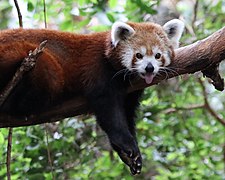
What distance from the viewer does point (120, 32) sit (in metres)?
3.82

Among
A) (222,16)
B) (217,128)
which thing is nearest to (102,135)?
(217,128)

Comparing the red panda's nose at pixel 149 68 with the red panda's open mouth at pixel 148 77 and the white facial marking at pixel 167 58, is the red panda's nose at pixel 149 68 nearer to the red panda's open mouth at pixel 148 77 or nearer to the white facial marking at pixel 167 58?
the red panda's open mouth at pixel 148 77

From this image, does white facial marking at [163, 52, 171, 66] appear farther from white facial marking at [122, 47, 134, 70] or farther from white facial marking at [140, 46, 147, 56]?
white facial marking at [122, 47, 134, 70]

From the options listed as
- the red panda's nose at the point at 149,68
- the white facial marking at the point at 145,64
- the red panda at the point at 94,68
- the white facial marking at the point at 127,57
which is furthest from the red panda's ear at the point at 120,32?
the red panda's nose at the point at 149,68

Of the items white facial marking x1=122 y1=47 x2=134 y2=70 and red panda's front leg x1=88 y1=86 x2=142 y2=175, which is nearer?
red panda's front leg x1=88 y1=86 x2=142 y2=175

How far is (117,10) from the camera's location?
Result: 5.05 m

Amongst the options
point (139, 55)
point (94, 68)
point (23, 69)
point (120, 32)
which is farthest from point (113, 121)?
point (23, 69)

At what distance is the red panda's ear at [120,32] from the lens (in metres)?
3.79

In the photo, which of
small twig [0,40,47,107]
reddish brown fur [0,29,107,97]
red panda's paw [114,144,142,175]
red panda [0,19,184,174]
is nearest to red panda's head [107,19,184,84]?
red panda [0,19,184,174]

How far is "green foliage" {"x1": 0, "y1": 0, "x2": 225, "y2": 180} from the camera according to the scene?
4.45 m

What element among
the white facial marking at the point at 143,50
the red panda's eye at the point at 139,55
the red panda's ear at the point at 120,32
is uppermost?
the red panda's ear at the point at 120,32

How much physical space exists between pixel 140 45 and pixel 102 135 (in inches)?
47.1

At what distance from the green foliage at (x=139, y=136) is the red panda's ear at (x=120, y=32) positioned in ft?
2.71

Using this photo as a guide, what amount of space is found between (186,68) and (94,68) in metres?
0.71
